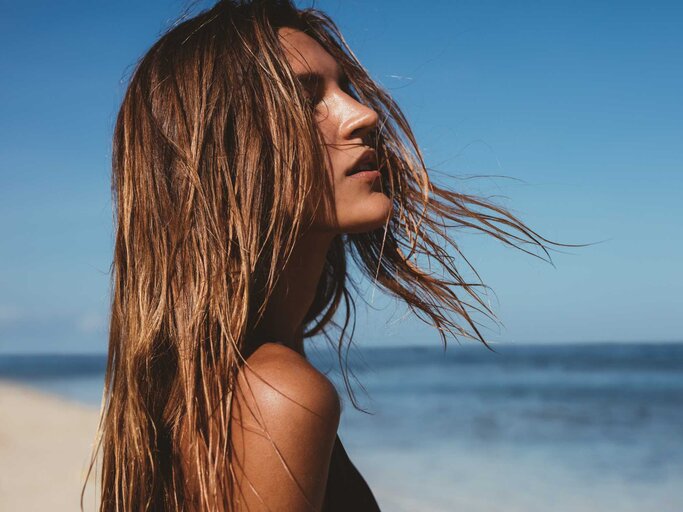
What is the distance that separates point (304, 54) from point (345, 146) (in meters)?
0.24

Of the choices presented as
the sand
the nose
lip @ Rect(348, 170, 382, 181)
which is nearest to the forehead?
the nose

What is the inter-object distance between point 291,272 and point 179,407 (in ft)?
1.37

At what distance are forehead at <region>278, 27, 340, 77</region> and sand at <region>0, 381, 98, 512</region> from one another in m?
5.20

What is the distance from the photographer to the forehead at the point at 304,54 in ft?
5.54

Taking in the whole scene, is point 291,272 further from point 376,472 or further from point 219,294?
point 376,472

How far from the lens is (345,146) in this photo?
65.9 inches

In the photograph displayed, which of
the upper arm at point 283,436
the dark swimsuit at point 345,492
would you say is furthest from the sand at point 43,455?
the upper arm at point 283,436

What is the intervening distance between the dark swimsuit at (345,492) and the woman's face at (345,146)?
0.58 m

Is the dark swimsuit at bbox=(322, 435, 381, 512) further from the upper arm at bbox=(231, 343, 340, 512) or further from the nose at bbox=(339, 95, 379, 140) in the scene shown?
the nose at bbox=(339, 95, 379, 140)

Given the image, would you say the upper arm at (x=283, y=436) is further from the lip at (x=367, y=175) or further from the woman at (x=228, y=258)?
the lip at (x=367, y=175)

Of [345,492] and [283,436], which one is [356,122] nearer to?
[283,436]

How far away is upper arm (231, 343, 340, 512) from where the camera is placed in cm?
127

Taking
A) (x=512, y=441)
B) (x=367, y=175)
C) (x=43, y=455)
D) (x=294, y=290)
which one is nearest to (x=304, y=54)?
(x=367, y=175)

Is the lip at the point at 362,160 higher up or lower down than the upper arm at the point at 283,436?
higher up
